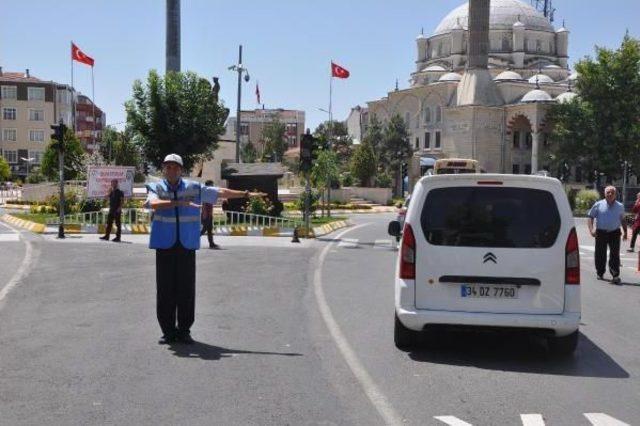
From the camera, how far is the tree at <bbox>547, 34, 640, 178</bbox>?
60.7 meters

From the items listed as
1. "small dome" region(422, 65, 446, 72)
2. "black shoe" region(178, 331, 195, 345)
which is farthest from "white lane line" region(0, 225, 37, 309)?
"small dome" region(422, 65, 446, 72)

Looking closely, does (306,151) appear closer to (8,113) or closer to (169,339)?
(169,339)

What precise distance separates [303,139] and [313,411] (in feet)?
59.0

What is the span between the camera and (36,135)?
88438 mm

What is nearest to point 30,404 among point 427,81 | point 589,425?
point 589,425

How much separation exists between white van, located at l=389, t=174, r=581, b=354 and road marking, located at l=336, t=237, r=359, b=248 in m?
13.4

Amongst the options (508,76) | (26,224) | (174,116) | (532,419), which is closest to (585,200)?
(174,116)

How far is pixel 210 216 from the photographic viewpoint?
19.4m

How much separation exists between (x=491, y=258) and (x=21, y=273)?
913 cm

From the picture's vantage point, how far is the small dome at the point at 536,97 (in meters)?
76.3

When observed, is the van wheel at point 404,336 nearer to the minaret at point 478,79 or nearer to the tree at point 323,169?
the tree at point 323,169

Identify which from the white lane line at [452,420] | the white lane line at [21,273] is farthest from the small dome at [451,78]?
the white lane line at [452,420]

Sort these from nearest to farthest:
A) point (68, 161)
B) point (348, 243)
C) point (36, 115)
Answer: point (348, 243) → point (68, 161) → point (36, 115)

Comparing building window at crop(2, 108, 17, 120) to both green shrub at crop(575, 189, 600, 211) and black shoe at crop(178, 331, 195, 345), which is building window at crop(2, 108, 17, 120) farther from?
black shoe at crop(178, 331, 195, 345)
